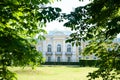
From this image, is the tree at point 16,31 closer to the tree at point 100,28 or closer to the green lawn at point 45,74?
the tree at point 100,28

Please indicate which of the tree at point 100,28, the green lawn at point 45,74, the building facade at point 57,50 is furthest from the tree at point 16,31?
the building facade at point 57,50

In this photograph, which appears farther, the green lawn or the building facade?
the building facade

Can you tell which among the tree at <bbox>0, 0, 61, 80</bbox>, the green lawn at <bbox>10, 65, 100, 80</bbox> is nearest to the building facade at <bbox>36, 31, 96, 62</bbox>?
the green lawn at <bbox>10, 65, 100, 80</bbox>

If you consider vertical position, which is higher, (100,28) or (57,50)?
(57,50)

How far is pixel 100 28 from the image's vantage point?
6906mm

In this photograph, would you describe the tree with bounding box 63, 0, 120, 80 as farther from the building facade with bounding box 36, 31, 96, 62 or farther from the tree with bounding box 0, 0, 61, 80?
the building facade with bounding box 36, 31, 96, 62

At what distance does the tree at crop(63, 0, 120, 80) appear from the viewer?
18.9 ft

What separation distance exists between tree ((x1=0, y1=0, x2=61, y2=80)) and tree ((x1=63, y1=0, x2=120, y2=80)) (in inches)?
37.1

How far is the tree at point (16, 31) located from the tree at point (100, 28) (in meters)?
0.94

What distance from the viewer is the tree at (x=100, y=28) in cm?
577

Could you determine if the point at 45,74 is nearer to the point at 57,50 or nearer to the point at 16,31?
the point at 16,31

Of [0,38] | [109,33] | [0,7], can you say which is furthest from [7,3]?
[109,33]

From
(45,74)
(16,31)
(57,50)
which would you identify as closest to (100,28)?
(16,31)

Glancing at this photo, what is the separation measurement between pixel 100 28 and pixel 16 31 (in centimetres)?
201
